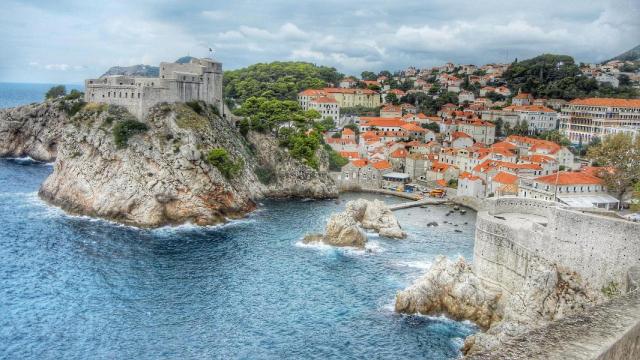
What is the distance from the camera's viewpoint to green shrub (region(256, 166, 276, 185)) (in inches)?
2479

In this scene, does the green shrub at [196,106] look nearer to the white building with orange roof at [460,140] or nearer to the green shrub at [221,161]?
the green shrub at [221,161]

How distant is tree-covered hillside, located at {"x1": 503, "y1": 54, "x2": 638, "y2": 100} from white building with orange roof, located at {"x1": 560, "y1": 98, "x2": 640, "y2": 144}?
564 inches

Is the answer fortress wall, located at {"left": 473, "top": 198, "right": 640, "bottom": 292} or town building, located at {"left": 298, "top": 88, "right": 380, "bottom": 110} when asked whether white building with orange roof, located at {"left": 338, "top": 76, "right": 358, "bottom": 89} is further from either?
fortress wall, located at {"left": 473, "top": 198, "right": 640, "bottom": 292}

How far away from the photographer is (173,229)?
46125 mm

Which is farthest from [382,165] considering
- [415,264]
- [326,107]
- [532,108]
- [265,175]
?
[532,108]

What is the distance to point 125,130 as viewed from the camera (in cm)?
5262

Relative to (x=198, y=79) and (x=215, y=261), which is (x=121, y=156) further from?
(x=215, y=261)

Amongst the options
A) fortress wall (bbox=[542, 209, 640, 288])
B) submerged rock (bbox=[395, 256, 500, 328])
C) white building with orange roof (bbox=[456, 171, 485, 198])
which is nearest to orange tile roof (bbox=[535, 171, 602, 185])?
white building with orange roof (bbox=[456, 171, 485, 198])

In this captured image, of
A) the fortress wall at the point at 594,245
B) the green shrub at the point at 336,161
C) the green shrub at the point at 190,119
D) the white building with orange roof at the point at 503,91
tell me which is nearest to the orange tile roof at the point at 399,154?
the green shrub at the point at 336,161

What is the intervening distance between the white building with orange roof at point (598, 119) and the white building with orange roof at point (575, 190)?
36.5 meters

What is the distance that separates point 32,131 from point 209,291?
204ft

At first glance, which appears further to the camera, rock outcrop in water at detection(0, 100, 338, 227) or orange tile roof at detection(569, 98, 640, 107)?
orange tile roof at detection(569, 98, 640, 107)

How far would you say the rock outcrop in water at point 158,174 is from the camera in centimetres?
4844

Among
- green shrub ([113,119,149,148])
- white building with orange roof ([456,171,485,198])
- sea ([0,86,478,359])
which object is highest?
green shrub ([113,119,149,148])
